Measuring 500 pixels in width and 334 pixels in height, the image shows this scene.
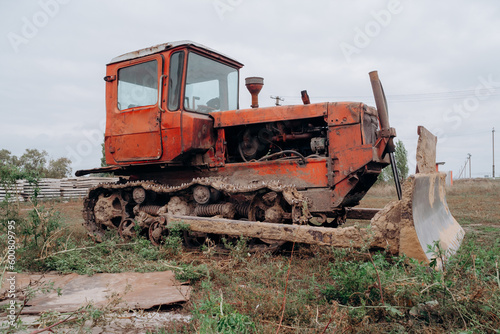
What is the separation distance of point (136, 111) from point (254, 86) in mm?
2032

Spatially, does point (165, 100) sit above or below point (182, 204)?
above

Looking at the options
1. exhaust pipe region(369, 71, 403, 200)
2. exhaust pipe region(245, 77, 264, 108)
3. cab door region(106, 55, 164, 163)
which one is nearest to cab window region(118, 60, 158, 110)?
cab door region(106, 55, 164, 163)

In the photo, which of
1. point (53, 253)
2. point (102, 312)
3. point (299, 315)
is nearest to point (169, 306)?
point (102, 312)

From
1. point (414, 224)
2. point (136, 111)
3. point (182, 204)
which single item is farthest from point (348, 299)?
point (136, 111)

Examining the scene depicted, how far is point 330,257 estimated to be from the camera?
462cm

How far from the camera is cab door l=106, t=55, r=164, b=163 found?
6.31 m

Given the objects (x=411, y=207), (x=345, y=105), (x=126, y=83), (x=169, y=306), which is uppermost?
(x=126, y=83)

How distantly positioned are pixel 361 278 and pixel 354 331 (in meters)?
0.50

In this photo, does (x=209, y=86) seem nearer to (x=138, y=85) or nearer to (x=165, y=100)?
(x=165, y=100)

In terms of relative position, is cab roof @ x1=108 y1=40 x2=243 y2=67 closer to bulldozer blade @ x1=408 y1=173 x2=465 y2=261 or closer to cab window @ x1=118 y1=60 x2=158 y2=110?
cab window @ x1=118 y1=60 x2=158 y2=110

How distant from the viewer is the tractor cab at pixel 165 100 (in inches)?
240

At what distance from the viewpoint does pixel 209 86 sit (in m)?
6.73

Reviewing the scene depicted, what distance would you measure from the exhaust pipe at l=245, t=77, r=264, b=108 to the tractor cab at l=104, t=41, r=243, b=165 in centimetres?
77

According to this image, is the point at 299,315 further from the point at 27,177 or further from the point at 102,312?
the point at 27,177
